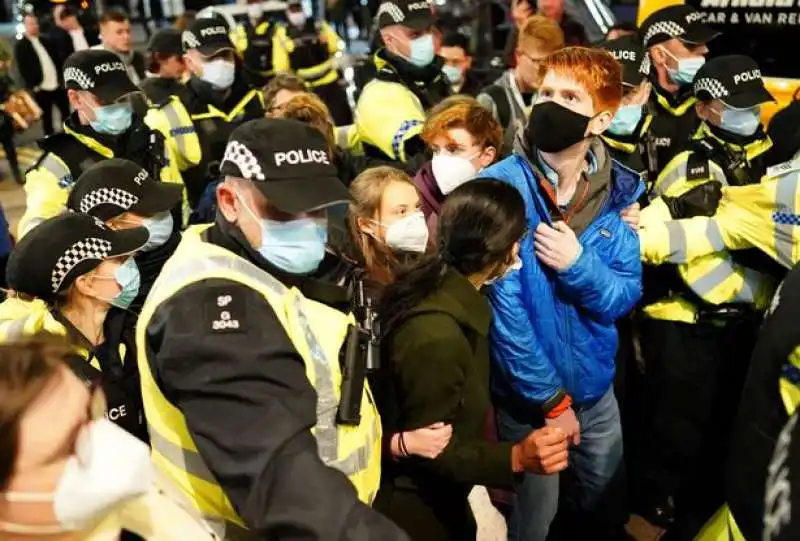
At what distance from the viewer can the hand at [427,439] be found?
1961 millimetres

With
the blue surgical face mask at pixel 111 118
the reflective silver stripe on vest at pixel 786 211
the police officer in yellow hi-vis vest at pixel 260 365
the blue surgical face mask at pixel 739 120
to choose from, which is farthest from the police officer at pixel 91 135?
the reflective silver stripe on vest at pixel 786 211

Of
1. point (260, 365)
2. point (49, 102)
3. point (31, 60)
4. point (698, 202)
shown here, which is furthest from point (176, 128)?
point (49, 102)

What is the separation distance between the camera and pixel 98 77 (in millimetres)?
3658

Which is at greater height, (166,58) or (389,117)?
(389,117)

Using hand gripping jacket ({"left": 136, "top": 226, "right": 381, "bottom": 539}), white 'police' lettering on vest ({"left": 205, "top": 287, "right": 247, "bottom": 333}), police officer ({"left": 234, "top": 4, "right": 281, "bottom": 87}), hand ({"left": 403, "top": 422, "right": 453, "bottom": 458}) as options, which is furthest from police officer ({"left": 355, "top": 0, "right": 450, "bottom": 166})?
police officer ({"left": 234, "top": 4, "right": 281, "bottom": 87})

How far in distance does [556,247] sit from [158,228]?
1.60 m

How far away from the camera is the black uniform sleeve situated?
1301 millimetres

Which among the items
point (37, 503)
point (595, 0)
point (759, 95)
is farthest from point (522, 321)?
point (595, 0)

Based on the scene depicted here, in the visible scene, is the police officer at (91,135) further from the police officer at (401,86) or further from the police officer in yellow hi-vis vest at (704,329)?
the police officer in yellow hi-vis vest at (704,329)

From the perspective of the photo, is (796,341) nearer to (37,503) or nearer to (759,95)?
(37,503)

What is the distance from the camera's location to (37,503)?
4.04ft

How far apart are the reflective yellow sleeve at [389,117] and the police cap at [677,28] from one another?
1.32 metres

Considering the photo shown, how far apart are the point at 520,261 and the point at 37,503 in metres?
1.48

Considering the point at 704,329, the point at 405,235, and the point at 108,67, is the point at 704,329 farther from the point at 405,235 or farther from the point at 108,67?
the point at 108,67
